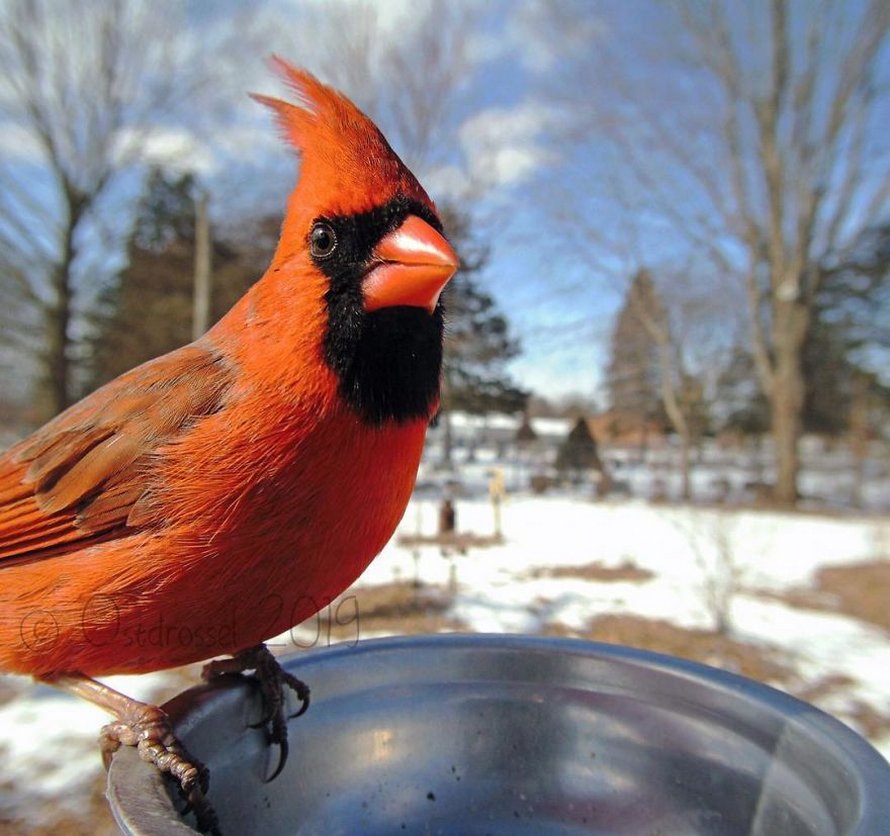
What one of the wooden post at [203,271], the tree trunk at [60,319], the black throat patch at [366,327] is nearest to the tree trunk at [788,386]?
the wooden post at [203,271]

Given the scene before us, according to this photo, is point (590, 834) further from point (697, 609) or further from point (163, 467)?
point (697, 609)

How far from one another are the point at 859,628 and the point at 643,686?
12.0ft

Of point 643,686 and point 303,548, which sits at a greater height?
point 303,548

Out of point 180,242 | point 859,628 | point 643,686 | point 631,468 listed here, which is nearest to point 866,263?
point 631,468

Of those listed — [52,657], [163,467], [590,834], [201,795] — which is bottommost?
[590,834]

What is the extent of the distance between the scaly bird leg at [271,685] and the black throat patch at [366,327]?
493 millimetres

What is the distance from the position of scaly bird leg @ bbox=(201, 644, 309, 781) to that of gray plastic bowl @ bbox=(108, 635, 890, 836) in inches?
0.7

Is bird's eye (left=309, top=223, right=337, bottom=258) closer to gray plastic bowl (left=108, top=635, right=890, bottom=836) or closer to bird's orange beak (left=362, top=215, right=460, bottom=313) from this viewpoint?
bird's orange beak (left=362, top=215, right=460, bottom=313)

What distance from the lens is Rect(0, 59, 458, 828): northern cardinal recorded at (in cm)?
95

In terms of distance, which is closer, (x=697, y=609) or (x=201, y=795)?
(x=201, y=795)

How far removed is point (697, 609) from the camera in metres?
4.24

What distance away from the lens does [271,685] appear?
115 centimetres

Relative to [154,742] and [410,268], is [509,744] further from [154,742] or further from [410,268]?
[410,268]

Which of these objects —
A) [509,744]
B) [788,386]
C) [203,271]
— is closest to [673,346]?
[788,386]
